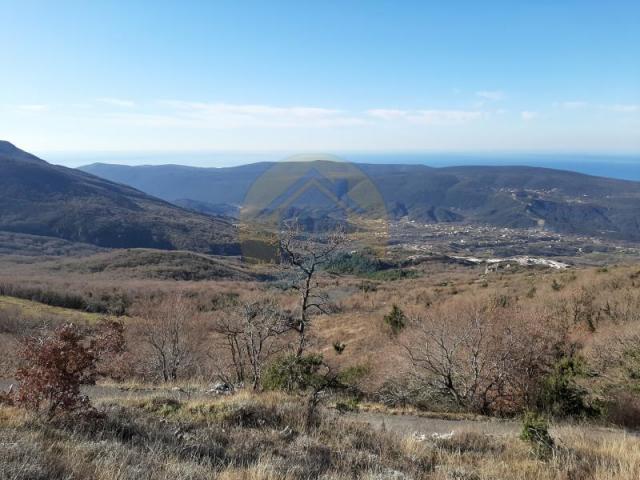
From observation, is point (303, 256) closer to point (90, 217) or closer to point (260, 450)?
point (260, 450)

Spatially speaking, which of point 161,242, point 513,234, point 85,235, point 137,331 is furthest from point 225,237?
point 137,331

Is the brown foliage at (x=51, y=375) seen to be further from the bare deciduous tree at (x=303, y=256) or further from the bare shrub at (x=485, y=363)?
the bare shrub at (x=485, y=363)

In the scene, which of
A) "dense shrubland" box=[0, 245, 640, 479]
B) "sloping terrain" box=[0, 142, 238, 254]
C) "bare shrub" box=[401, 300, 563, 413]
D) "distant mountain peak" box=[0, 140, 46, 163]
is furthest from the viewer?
"distant mountain peak" box=[0, 140, 46, 163]

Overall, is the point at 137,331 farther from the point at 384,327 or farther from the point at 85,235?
the point at 85,235

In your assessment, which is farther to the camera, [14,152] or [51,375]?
[14,152]

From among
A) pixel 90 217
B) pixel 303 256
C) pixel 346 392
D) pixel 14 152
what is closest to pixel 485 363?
pixel 346 392

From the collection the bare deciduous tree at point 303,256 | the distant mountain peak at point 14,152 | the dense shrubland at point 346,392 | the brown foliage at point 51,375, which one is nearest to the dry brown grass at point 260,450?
the dense shrubland at point 346,392

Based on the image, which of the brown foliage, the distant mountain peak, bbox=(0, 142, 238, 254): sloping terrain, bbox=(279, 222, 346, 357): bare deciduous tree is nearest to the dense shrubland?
the brown foliage

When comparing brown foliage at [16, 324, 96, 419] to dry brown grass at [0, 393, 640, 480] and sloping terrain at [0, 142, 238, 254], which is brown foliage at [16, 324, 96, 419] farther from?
sloping terrain at [0, 142, 238, 254]
